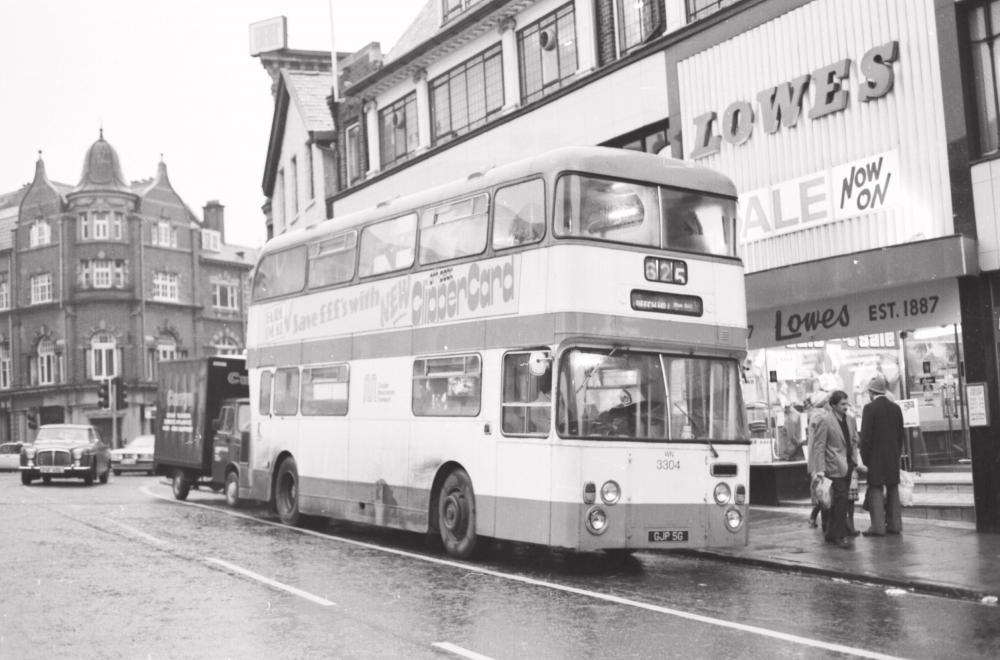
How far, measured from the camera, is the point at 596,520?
1174cm

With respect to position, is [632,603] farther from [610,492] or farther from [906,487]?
[906,487]

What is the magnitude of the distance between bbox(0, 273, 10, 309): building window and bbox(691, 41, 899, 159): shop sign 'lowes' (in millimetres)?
65431

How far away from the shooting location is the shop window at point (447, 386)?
43.7ft

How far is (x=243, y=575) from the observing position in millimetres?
11633

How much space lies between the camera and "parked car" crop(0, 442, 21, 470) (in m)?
52.4

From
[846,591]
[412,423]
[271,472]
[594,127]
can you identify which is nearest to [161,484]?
[271,472]

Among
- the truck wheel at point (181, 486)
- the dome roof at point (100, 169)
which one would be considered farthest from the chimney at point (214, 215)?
the truck wheel at point (181, 486)

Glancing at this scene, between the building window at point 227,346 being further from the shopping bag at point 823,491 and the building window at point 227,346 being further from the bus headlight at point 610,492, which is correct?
the bus headlight at point 610,492

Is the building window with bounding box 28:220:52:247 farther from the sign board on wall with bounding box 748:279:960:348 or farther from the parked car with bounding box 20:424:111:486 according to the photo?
the sign board on wall with bounding box 748:279:960:348

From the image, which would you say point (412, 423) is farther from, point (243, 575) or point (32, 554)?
point (32, 554)

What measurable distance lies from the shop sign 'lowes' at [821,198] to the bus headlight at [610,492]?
6784mm

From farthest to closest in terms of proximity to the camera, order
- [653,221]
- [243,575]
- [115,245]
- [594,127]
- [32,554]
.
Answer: [115,245], [594,127], [32,554], [653,221], [243,575]

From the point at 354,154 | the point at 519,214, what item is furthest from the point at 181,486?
the point at 519,214

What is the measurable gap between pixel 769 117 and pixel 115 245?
5977 cm
